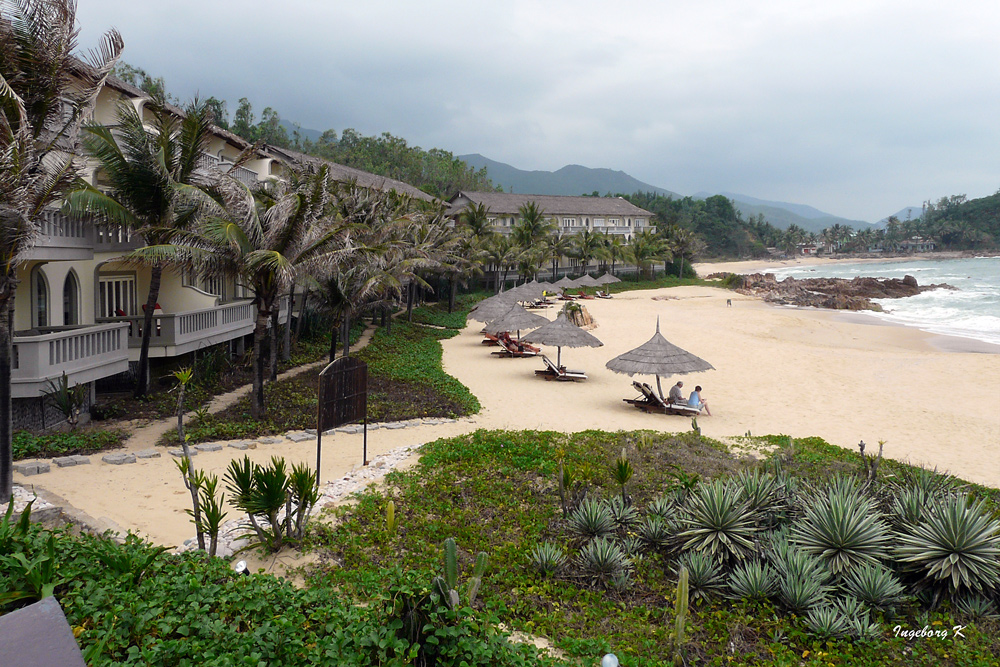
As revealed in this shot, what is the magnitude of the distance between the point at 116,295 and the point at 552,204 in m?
59.5

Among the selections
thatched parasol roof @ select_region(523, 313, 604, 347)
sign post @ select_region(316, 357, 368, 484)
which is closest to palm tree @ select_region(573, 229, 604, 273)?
thatched parasol roof @ select_region(523, 313, 604, 347)

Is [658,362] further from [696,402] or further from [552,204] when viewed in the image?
[552,204]

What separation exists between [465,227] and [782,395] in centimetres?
3320

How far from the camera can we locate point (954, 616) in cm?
644

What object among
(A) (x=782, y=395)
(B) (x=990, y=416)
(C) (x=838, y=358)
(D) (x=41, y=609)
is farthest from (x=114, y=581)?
(C) (x=838, y=358)

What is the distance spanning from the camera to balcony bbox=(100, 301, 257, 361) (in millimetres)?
15133

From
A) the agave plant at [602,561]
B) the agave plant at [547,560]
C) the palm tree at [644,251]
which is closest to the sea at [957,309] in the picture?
the palm tree at [644,251]

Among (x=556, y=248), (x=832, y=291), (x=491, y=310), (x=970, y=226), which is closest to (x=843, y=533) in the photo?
(x=491, y=310)

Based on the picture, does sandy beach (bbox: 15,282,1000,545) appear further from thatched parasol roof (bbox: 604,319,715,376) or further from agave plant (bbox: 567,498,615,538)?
agave plant (bbox: 567,498,615,538)

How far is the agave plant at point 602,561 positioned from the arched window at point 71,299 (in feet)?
44.3

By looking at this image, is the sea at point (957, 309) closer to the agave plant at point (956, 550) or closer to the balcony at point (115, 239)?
the agave plant at point (956, 550)

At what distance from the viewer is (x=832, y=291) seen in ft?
199

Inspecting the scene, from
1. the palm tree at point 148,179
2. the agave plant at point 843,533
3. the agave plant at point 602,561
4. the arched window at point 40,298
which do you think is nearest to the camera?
the agave plant at point 843,533

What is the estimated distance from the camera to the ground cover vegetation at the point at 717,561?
599 cm
